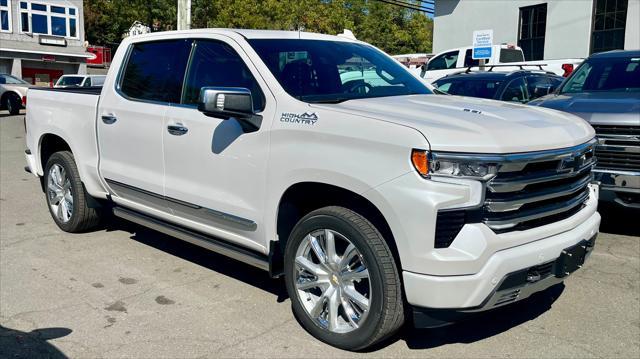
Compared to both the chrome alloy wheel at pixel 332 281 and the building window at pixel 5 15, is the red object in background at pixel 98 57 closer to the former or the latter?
the building window at pixel 5 15

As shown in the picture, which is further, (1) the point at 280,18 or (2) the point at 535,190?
(1) the point at 280,18

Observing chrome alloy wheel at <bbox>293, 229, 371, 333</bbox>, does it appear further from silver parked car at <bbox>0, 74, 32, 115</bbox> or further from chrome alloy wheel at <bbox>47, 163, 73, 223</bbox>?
silver parked car at <bbox>0, 74, 32, 115</bbox>

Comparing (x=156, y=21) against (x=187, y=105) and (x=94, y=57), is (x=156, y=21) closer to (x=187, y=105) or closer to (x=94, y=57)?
(x=94, y=57)

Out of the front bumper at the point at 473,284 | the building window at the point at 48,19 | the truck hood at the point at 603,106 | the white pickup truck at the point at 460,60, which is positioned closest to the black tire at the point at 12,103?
the white pickup truck at the point at 460,60

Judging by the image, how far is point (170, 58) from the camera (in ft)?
16.8

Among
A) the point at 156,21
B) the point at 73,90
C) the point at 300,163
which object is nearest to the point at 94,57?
the point at 156,21

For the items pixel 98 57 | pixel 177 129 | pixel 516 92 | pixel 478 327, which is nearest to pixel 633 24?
pixel 516 92

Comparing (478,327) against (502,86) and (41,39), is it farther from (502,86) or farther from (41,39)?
(41,39)

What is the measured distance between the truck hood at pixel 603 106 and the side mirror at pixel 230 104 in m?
3.47

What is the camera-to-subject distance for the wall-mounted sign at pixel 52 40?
153 feet

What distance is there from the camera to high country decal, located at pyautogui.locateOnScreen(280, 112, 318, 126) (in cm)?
380

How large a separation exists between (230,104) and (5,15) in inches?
1841

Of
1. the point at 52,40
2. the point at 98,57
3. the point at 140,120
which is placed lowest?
the point at 140,120

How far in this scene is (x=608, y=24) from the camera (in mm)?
24078
